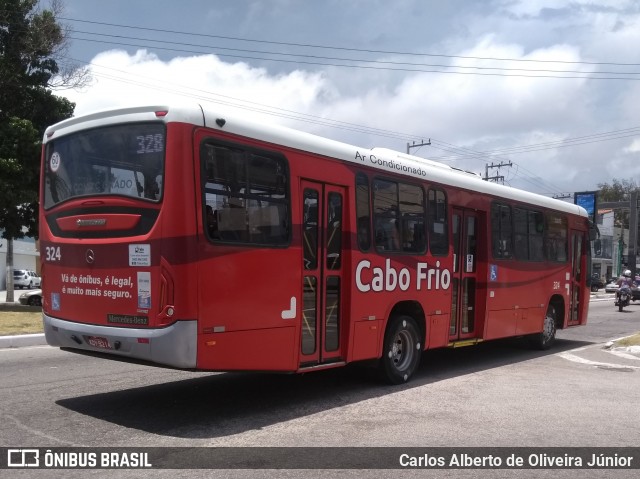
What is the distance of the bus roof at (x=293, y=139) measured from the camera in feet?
19.8

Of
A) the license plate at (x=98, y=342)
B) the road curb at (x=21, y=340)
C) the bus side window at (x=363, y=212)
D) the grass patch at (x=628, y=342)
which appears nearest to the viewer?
the license plate at (x=98, y=342)

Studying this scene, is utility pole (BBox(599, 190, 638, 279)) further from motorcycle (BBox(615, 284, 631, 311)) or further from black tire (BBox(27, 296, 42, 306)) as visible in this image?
black tire (BBox(27, 296, 42, 306))

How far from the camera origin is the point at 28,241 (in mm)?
51125

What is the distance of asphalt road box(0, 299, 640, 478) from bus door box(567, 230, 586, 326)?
3.50m

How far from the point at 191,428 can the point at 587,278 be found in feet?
36.8

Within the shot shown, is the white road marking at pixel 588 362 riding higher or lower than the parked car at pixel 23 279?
higher

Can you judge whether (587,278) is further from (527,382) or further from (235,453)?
(235,453)

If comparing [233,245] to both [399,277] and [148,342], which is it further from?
[399,277]

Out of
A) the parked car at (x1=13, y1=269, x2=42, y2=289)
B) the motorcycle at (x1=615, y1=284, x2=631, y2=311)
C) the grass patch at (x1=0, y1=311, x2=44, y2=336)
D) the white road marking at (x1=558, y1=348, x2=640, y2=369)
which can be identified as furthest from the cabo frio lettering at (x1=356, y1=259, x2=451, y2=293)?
the parked car at (x1=13, y1=269, x2=42, y2=289)

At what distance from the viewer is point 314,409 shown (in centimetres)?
715

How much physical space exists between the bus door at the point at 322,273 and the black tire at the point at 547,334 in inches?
265

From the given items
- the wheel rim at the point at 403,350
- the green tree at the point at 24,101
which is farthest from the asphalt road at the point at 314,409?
the green tree at the point at 24,101

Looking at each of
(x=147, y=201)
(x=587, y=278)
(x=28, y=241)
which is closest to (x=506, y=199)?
(x=587, y=278)

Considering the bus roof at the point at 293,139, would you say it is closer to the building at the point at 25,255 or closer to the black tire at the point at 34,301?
the black tire at the point at 34,301
